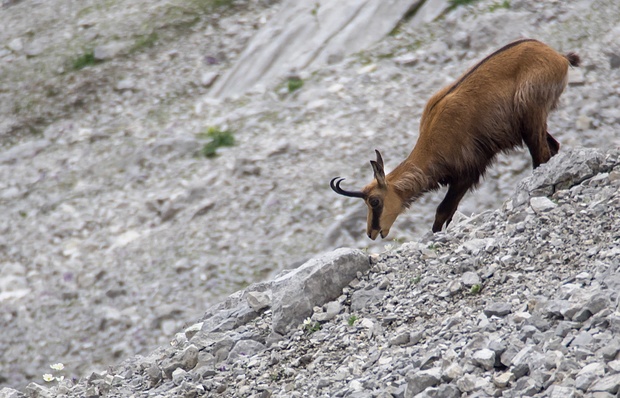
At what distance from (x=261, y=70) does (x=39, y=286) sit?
645 cm

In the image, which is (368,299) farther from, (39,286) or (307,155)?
(39,286)

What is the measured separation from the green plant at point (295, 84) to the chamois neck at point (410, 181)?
6.70 metres

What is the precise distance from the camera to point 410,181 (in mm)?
10641

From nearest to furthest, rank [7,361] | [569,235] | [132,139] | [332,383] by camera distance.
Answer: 1. [332,383]
2. [569,235]
3. [7,361]
4. [132,139]

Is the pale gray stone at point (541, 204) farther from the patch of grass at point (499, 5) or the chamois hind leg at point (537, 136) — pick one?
the patch of grass at point (499, 5)

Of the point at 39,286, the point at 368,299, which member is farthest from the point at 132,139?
the point at 368,299

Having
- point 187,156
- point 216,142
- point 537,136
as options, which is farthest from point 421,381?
point 187,156

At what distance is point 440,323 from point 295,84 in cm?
1109

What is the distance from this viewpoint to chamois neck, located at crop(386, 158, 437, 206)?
34.8 feet

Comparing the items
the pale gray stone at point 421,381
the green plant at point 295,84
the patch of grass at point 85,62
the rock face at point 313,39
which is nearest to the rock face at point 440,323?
the pale gray stone at point 421,381

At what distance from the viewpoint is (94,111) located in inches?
717

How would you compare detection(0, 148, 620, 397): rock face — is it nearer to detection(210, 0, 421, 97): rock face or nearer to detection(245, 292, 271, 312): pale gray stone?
detection(245, 292, 271, 312): pale gray stone

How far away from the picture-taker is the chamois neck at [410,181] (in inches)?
417

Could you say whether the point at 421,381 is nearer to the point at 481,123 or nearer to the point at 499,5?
the point at 481,123
